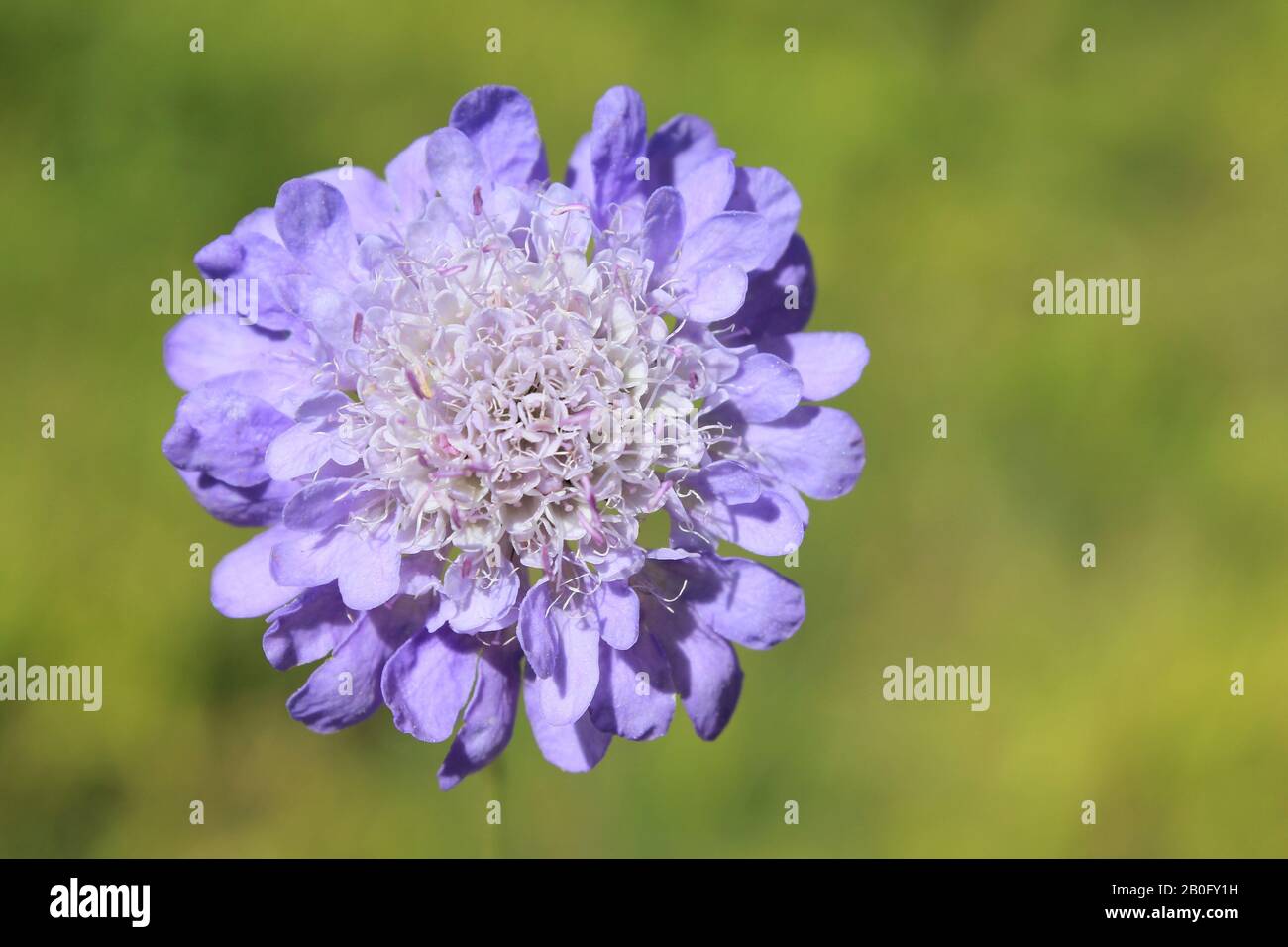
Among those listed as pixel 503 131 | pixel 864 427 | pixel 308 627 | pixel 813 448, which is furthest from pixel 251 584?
pixel 864 427

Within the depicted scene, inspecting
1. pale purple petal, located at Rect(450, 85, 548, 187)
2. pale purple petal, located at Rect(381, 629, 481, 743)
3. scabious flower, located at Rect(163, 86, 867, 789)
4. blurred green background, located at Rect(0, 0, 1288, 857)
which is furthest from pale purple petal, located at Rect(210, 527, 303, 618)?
blurred green background, located at Rect(0, 0, 1288, 857)

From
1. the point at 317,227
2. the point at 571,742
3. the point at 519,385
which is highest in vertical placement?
the point at 317,227

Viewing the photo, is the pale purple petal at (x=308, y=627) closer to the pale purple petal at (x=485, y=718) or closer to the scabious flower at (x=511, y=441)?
the scabious flower at (x=511, y=441)

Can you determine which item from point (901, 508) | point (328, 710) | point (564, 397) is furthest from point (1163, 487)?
point (328, 710)

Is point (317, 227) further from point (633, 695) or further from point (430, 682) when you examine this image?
point (633, 695)

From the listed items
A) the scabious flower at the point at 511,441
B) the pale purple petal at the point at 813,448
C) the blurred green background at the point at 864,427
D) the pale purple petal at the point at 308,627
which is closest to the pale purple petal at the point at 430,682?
the scabious flower at the point at 511,441

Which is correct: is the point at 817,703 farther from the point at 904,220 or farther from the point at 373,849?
the point at 904,220

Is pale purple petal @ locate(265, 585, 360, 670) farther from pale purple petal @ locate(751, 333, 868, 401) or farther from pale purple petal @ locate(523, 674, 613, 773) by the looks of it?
pale purple petal @ locate(751, 333, 868, 401)
